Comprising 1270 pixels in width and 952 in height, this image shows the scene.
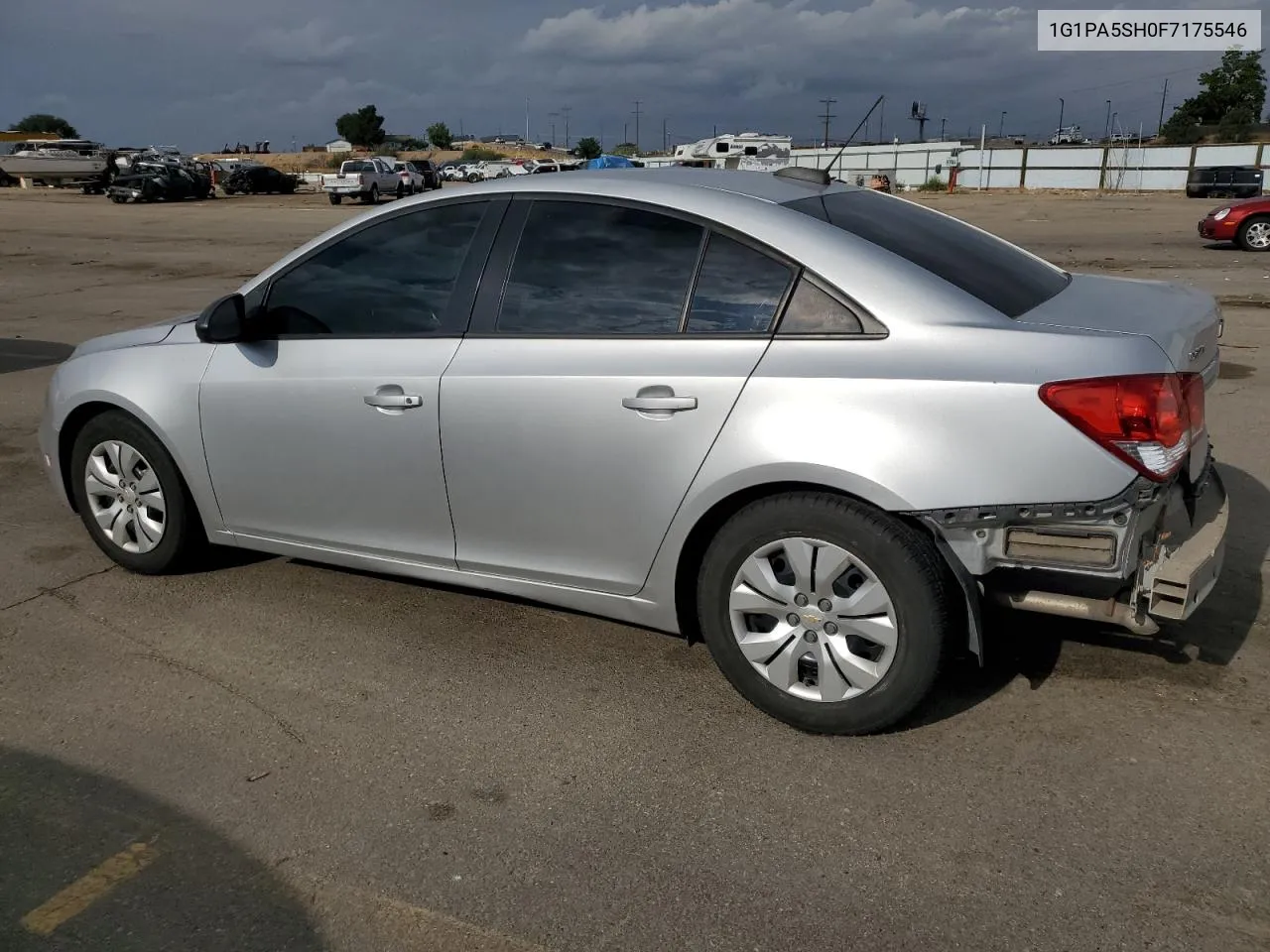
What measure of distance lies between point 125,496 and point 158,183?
4315 centimetres

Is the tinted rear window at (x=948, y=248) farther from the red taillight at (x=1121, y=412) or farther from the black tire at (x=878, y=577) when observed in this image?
the black tire at (x=878, y=577)

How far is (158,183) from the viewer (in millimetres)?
43156

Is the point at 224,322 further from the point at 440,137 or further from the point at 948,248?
the point at 440,137

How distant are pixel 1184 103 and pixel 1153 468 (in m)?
97.9

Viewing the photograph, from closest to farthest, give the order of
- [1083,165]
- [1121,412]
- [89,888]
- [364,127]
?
1. [89,888]
2. [1121,412]
3. [1083,165]
4. [364,127]

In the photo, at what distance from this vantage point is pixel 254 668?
4.12 metres

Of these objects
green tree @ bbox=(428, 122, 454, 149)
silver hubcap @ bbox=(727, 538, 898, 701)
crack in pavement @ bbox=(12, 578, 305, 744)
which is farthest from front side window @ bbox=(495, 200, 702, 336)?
green tree @ bbox=(428, 122, 454, 149)

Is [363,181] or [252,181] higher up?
[252,181]

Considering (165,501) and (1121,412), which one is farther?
(165,501)

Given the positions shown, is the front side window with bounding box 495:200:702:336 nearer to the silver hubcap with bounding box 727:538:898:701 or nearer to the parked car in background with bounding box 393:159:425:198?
the silver hubcap with bounding box 727:538:898:701

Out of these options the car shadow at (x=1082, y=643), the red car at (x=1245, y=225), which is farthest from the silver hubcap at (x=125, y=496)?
the red car at (x=1245, y=225)

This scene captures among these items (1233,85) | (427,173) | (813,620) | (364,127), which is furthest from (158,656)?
(364,127)

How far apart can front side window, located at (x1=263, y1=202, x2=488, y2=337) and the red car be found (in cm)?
1892

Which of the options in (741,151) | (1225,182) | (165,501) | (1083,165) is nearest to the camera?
(165,501)
